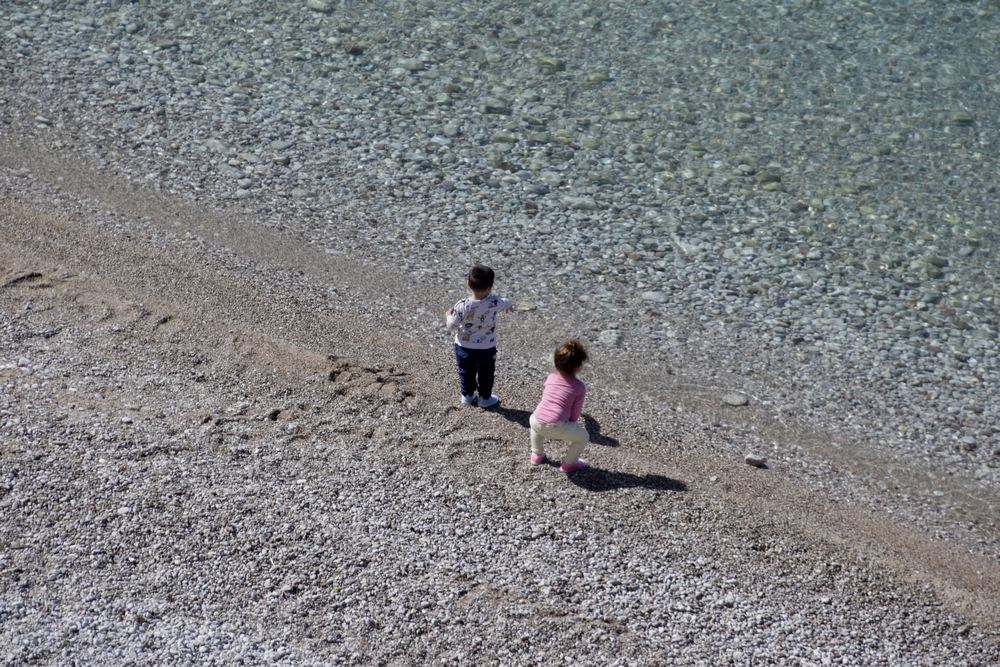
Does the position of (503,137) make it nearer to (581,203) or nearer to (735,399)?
(581,203)

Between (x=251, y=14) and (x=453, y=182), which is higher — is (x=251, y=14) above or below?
above

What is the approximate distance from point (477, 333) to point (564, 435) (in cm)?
120

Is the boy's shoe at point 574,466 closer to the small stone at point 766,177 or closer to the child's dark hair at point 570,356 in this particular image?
the child's dark hair at point 570,356

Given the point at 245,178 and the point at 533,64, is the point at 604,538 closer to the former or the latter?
the point at 245,178

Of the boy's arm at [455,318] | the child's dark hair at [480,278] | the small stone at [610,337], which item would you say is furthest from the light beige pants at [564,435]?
the small stone at [610,337]

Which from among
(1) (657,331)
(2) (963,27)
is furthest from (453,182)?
(2) (963,27)

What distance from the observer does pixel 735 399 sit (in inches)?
354

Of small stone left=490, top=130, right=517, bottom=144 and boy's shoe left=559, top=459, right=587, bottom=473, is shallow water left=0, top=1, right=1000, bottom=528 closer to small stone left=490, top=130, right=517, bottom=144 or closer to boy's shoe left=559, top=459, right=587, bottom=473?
small stone left=490, top=130, right=517, bottom=144

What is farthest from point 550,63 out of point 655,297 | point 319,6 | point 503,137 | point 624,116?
point 655,297

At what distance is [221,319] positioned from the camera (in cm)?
881

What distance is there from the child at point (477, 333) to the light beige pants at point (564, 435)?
2.92 feet

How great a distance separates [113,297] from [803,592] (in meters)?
7.02

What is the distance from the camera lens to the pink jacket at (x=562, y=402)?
660cm

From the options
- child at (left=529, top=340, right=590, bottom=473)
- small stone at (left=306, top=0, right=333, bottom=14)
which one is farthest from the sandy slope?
small stone at (left=306, top=0, right=333, bottom=14)
